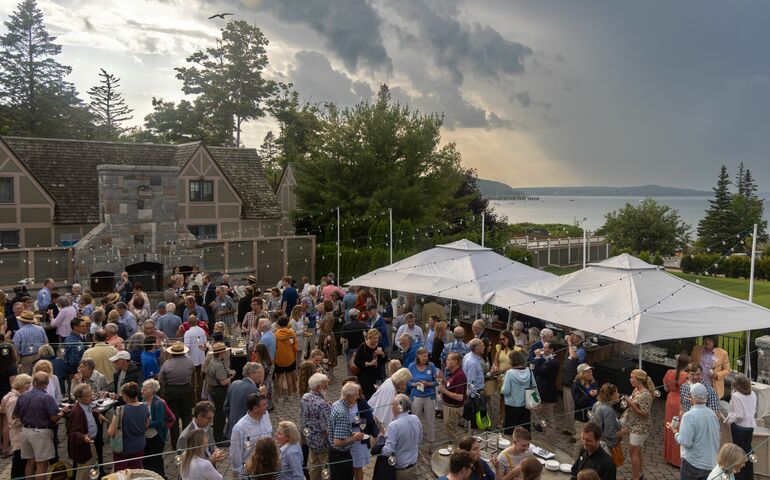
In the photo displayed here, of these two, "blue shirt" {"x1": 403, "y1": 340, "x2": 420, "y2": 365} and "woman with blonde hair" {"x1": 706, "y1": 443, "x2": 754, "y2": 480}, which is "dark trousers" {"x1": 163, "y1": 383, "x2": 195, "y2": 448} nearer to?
"blue shirt" {"x1": 403, "y1": 340, "x2": 420, "y2": 365}

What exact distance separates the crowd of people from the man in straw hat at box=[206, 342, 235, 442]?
0.02 m

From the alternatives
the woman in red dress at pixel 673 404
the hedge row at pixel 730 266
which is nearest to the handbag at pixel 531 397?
the woman in red dress at pixel 673 404

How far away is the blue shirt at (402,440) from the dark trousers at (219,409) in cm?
330

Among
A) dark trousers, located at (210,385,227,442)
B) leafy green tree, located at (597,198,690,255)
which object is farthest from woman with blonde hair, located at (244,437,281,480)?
leafy green tree, located at (597,198,690,255)

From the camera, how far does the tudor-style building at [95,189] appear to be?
23094 millimetres

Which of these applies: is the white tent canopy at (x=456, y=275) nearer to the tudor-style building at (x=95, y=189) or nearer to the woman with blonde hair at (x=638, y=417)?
the woman with blonde hair at (x=638, y=417)

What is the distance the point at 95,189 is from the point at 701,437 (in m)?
24.7

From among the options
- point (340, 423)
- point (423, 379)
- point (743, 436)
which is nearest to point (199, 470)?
point (340, 423)

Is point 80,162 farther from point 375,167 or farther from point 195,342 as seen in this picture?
point 195,342

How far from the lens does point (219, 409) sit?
898 cm

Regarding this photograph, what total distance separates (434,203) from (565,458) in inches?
825

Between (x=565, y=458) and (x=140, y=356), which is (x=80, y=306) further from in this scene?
(x=565, y=458)

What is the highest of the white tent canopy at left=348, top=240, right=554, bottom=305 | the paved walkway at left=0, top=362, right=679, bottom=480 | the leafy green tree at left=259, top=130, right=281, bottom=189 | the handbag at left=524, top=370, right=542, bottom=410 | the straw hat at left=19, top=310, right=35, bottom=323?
the leafy green tree at left=259, top=130, right=281, bottom=189

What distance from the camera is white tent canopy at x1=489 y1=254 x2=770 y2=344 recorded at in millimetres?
10055
